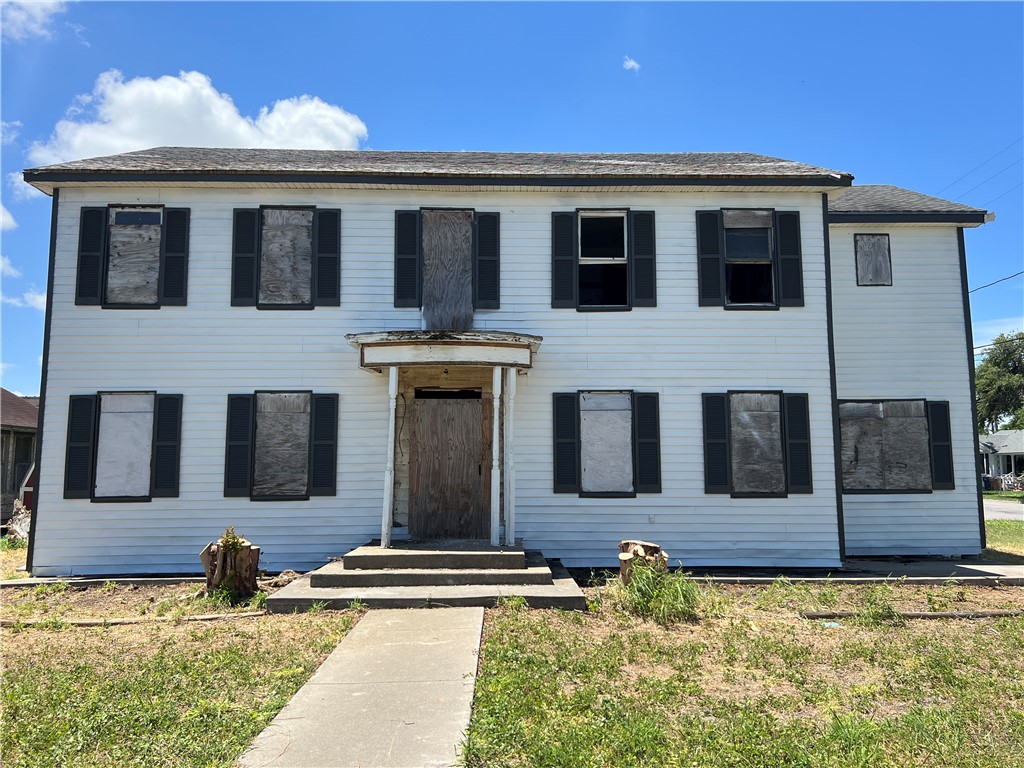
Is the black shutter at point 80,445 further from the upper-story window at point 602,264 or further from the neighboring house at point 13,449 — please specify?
the neighboring house at point 13,449

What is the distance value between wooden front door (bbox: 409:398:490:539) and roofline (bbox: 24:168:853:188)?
10.9 feet

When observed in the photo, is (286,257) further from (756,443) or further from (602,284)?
(756,443)

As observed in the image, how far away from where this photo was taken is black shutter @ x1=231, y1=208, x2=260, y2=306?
32.9 feet

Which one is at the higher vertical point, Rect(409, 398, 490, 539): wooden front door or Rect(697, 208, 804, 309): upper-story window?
Rect(697, 208, 804, 309): upper-story window

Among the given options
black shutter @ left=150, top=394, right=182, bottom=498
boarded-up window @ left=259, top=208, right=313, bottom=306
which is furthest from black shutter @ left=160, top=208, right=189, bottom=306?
black shutter @ left=150, top=394, right=182, bottom=498

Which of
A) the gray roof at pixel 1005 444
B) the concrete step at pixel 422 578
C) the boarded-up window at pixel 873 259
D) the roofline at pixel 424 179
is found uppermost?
the roofline at pixel 424 179

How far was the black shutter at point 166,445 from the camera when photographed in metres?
9.71

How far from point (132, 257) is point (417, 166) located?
448 cm

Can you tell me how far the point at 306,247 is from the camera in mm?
10195

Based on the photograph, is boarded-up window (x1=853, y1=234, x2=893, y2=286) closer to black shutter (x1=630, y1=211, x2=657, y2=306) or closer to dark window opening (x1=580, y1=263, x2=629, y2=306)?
black shutter (x1=630, y1=211, x2=657, y2=306)

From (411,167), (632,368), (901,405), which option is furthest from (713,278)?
(411,167)

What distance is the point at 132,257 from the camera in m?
10.1

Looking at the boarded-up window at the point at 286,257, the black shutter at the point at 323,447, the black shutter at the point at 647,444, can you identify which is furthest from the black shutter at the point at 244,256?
the black shutter at the point at 647,444

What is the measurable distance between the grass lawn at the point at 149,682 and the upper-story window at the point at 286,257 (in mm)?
4503
